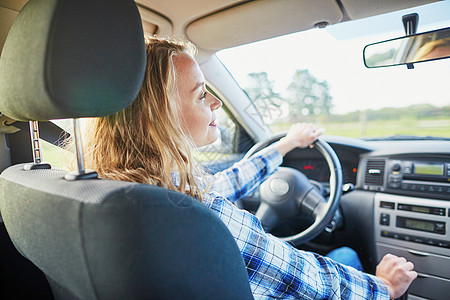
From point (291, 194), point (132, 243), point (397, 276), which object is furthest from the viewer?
point (291, 194)

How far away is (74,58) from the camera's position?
646 mm

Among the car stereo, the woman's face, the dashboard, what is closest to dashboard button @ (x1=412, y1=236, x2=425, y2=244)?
the dashboard

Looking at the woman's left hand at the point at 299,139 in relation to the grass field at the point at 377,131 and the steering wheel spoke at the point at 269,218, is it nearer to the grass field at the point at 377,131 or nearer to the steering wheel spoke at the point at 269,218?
the grass field at the point at 377,131

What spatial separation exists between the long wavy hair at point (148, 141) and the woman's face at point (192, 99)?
4.7 inches

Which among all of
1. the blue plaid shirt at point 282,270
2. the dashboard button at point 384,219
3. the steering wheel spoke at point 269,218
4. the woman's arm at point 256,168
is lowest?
the dashboard button at point 384,219

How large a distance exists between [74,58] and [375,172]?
220 centimetres

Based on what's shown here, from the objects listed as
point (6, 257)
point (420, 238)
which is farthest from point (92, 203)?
point (420, 238)

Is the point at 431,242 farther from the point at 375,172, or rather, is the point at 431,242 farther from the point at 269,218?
the point at 269,218

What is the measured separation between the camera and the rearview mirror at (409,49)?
5.39 ft

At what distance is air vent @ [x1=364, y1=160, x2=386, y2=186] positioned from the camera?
2305 mm

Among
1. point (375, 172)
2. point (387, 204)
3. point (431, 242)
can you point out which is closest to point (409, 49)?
point (375, 172)

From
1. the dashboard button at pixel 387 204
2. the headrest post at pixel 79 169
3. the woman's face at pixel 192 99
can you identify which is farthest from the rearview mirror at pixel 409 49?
the headrest post at pixel 79 169

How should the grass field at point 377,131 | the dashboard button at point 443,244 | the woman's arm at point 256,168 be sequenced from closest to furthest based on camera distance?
the grass field at point 377,131
the woman's arm at point 256,168
the dashboard button at point 443,244

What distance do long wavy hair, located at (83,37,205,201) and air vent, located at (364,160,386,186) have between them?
5.63ft
